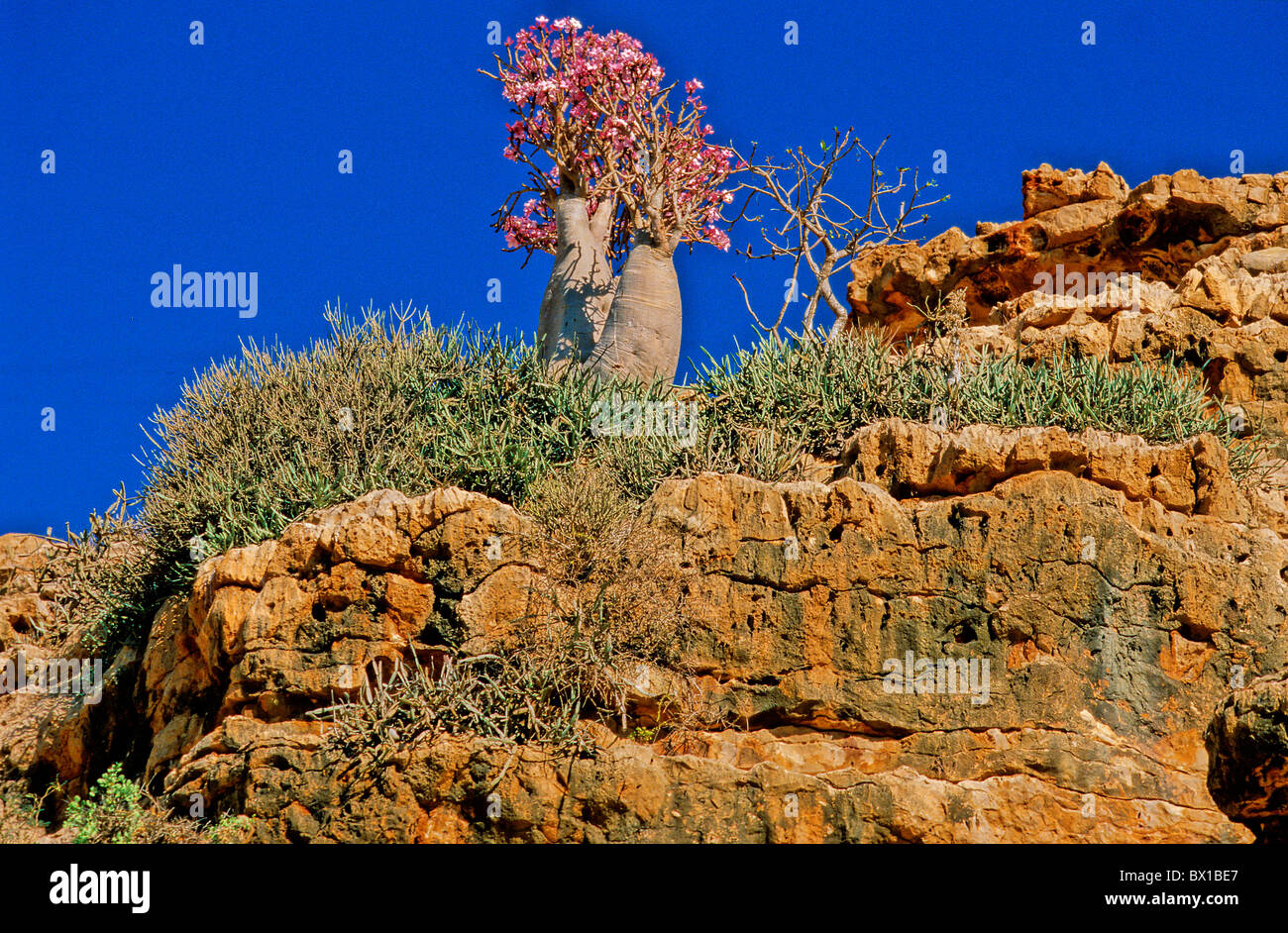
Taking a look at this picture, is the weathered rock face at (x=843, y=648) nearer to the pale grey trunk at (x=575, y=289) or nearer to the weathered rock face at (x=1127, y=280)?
the weathered rock face at (x=1127, y=280)

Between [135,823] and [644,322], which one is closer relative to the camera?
[135,823]

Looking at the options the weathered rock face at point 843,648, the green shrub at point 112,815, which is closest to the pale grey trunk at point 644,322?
the weathered rock face at point 843,648

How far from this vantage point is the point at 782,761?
7750 mm

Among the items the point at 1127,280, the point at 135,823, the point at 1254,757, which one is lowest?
the point at 135,823

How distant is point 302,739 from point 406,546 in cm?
134

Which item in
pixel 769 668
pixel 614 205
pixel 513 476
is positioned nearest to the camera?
pixel 769 668

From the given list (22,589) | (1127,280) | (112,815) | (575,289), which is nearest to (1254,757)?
(112,815)

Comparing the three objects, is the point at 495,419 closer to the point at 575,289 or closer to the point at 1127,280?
the point at 575,289

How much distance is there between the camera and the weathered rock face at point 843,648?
7.26 meters

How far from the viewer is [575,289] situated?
42.4 ft

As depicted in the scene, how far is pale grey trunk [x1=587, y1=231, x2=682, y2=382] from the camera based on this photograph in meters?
11.9

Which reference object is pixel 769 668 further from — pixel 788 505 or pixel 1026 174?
pixel 1026 174

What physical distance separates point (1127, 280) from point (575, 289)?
5413mm
